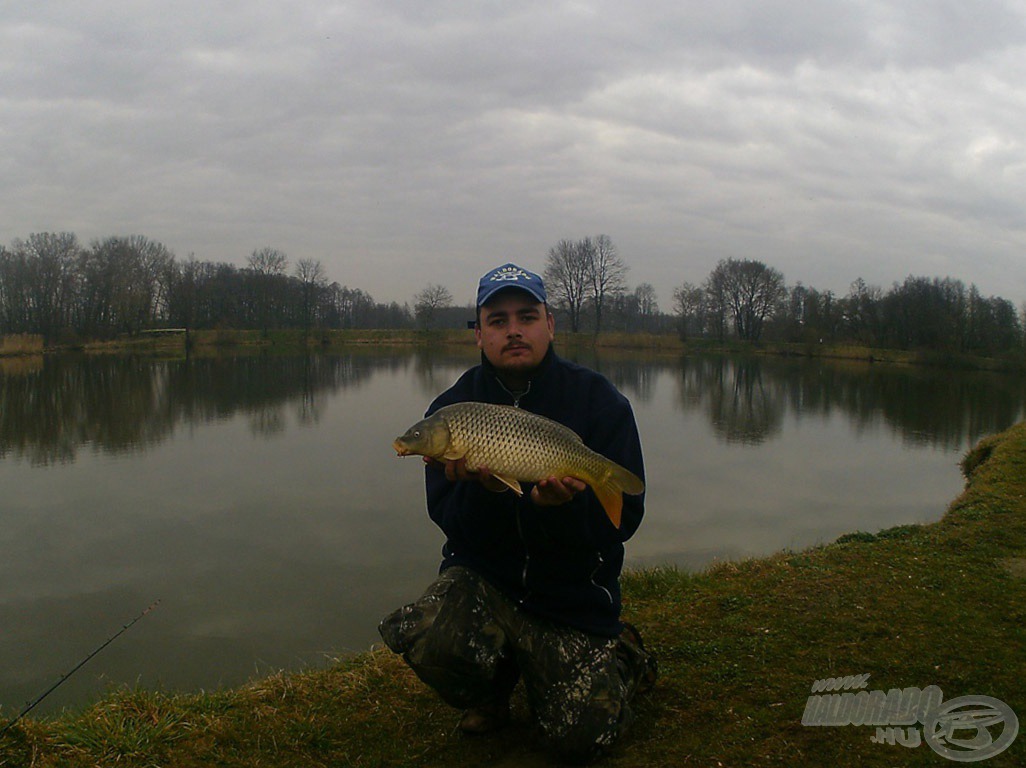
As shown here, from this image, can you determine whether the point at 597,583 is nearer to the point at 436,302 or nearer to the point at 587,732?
the point at 587,732

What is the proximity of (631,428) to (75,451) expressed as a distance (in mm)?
11962

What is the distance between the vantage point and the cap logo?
2824 mm

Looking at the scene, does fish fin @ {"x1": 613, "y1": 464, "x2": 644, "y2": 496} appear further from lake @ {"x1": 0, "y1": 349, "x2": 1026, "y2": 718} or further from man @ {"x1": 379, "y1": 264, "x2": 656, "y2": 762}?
lake @ {"x1": 0, "y1": 349, "x2": 1026, "y2": 718}

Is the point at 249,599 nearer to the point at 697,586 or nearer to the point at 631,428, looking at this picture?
the point at 697,586

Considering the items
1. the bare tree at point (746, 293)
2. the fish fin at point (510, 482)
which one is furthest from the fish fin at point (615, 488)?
the bare tree at point (746, 293)

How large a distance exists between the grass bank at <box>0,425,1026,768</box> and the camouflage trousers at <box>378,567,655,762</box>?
0.49ft

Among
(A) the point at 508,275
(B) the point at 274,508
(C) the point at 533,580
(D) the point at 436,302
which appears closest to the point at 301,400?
(B) the point at 274,508

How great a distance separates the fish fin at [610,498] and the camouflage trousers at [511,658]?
55 cm

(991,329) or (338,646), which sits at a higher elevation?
(991,329)

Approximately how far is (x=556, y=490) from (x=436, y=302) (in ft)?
231

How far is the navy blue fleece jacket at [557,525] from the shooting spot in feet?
8.52

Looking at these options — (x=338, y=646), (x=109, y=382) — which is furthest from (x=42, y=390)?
(x=338, y=646)

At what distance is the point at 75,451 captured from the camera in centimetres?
1163

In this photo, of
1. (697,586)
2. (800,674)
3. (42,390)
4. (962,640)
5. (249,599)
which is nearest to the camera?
(800,674)
